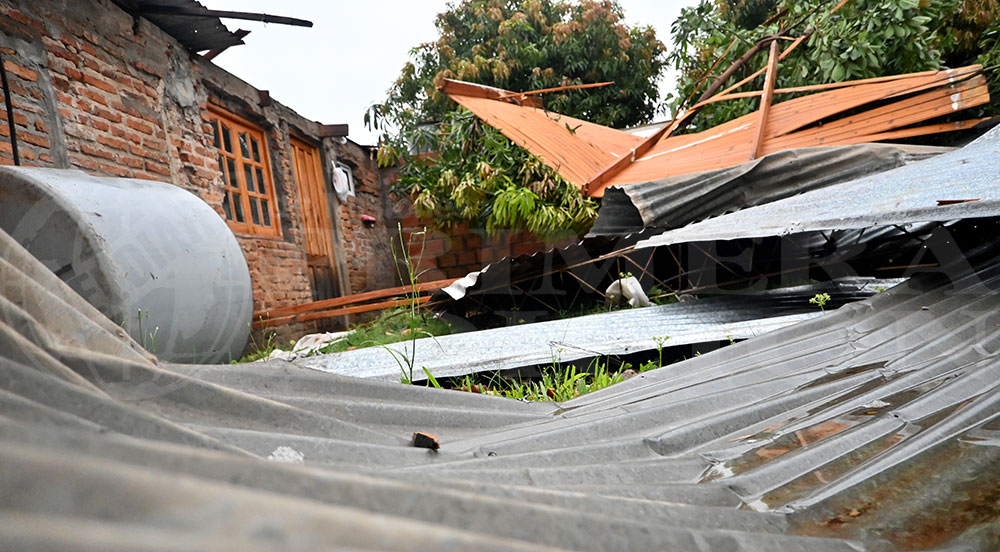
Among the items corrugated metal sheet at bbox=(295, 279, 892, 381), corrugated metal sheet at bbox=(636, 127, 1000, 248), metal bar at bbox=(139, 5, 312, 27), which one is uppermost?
metal bar at bbox=(139, 5, 312, 27)

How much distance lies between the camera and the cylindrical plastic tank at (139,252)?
2645 millimetres

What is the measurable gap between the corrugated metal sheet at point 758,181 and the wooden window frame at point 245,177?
3.65 meters

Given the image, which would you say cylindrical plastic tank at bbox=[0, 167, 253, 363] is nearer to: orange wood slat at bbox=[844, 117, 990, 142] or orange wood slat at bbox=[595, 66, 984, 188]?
orange wood slat at bbox=[595, 66, 984, 188]

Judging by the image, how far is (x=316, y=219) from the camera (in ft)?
23.4

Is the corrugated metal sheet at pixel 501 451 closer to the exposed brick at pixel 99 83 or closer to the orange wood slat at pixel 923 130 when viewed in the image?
the orange wood slat at pixel 923 130

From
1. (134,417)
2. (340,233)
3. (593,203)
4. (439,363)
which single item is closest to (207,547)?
(134,417)

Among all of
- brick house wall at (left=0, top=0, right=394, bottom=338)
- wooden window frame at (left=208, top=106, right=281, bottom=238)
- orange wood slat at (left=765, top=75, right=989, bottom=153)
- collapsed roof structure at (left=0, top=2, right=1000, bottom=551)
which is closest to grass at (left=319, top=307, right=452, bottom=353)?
collapsed roof structure at (left=0, top=2, right=1000, bottom=551)

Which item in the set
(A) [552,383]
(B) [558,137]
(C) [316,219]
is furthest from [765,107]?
(C) [316,219]

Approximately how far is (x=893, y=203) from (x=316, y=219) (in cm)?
647

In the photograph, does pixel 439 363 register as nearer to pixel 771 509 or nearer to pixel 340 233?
pixel 771 509

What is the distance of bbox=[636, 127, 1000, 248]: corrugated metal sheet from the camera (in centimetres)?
164

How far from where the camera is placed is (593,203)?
20.5ft

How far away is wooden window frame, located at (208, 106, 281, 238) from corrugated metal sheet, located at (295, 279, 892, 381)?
2.92 m

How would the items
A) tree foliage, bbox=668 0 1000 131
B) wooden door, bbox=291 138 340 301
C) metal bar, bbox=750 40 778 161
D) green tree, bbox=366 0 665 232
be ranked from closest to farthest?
1. metal bar, bbox=750 40 778 161
2. tree foliage, bbox=668 0 1000 131
3. wooden door, bbox=291 138 340 301
4. green tree, bbox=366 0 665 232
